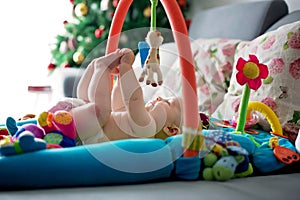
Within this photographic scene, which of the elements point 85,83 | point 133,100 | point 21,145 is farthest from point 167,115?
point 21,145

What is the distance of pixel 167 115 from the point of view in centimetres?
131

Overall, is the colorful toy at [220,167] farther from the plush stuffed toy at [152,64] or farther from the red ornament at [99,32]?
the red ornament at [99,32]

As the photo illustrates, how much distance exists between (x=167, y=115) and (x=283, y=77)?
52 centimetres

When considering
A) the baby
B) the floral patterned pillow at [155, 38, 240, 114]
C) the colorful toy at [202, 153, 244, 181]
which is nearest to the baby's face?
the baby

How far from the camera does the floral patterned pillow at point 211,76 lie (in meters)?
1.97

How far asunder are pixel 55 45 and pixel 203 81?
1735 mm

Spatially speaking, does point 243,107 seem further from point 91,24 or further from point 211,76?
point 91,24

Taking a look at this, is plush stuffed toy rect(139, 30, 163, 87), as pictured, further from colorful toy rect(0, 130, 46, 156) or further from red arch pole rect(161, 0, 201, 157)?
colorful toy rect(0, 130, 46, 156)

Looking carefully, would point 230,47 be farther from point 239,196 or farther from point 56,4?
point 56,4

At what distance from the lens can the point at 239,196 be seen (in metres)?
1.04

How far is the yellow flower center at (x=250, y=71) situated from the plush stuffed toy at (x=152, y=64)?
0.27 meters

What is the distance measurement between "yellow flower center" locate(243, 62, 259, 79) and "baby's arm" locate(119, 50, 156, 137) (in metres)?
0.32

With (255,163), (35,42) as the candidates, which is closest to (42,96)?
(35,42)

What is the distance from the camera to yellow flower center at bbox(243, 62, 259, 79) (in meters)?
1.34
